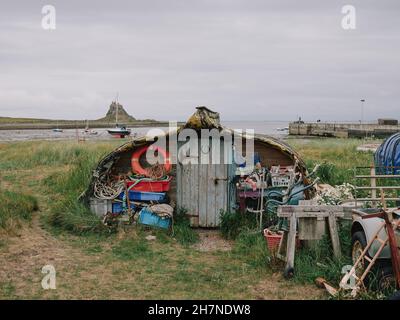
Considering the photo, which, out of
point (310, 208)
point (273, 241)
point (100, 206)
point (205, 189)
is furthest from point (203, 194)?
point (310, 208)

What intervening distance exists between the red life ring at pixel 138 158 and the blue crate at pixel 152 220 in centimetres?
133

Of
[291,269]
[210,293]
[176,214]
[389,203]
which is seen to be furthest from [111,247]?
[389,203]

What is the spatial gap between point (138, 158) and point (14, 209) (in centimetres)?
326

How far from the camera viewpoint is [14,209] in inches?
446

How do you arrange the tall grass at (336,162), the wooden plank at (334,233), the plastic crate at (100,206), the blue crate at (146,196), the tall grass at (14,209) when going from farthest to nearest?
1. the tall grass at (336,162)
2. the plastic crate at (100,206)
3. the blue crate at (146,196)
4. the tall grass at (14,209)
5. the wooden plank at (334,233)

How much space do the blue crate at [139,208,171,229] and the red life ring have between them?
1331 mm

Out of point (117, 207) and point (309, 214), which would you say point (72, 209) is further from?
point (309, 214)

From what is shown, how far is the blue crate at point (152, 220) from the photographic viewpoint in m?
10.6

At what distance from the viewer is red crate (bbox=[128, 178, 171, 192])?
11.3 meters

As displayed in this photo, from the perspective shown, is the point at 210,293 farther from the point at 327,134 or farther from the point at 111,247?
the point at 327,134

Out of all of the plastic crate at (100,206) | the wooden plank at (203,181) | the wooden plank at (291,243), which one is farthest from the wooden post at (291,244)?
the plastic crate at (100,206)

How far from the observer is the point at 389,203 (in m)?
10.2

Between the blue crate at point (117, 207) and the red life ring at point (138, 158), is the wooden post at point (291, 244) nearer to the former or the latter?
the red life ring at point (138, 158)

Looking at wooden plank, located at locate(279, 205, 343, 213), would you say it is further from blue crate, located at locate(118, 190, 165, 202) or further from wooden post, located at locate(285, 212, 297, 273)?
blue crate, located at locate(118, 190, 165, 202)
